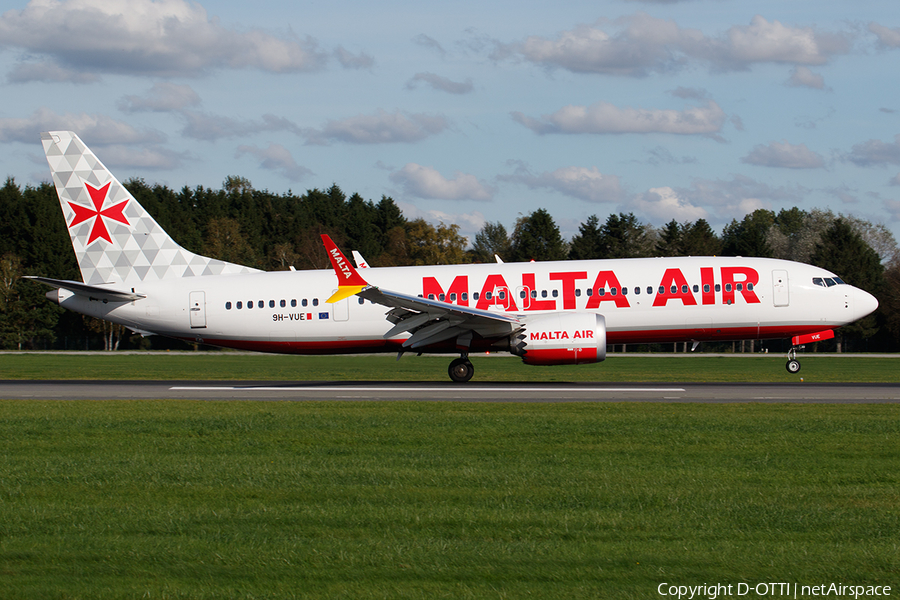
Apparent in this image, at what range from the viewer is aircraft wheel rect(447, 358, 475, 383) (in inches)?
1158

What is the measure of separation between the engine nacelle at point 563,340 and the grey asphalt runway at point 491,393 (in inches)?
35.1

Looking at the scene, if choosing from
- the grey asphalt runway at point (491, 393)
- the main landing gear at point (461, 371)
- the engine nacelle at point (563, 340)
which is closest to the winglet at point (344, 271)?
the grey asphalt runway at point (491, 393)

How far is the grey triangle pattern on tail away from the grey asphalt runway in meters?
4.53

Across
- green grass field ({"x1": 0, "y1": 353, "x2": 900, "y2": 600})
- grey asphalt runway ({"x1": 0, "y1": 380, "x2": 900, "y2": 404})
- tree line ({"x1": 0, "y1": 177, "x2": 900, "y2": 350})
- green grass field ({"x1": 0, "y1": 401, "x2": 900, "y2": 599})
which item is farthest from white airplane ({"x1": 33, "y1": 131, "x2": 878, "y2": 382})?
tree line ({"x1": 0, "y1": 177, "x2": 900, "y2": 350})

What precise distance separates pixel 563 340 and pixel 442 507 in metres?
17.6

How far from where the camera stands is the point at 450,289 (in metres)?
29.3

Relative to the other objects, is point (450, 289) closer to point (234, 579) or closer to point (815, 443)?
point (815, 443)

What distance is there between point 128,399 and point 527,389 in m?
10.8

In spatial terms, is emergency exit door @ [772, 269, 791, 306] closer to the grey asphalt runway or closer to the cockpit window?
the cockpit window

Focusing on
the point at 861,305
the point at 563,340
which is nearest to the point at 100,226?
the point at 563,340

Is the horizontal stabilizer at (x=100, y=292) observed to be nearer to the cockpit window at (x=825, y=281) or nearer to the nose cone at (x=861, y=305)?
the cockpit window at (x=825, y=281)

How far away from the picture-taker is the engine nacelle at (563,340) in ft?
86.2

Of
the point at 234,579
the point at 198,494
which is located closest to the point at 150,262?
the point at 198,494

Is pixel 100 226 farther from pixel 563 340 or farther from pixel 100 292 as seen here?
pixel 563 340
